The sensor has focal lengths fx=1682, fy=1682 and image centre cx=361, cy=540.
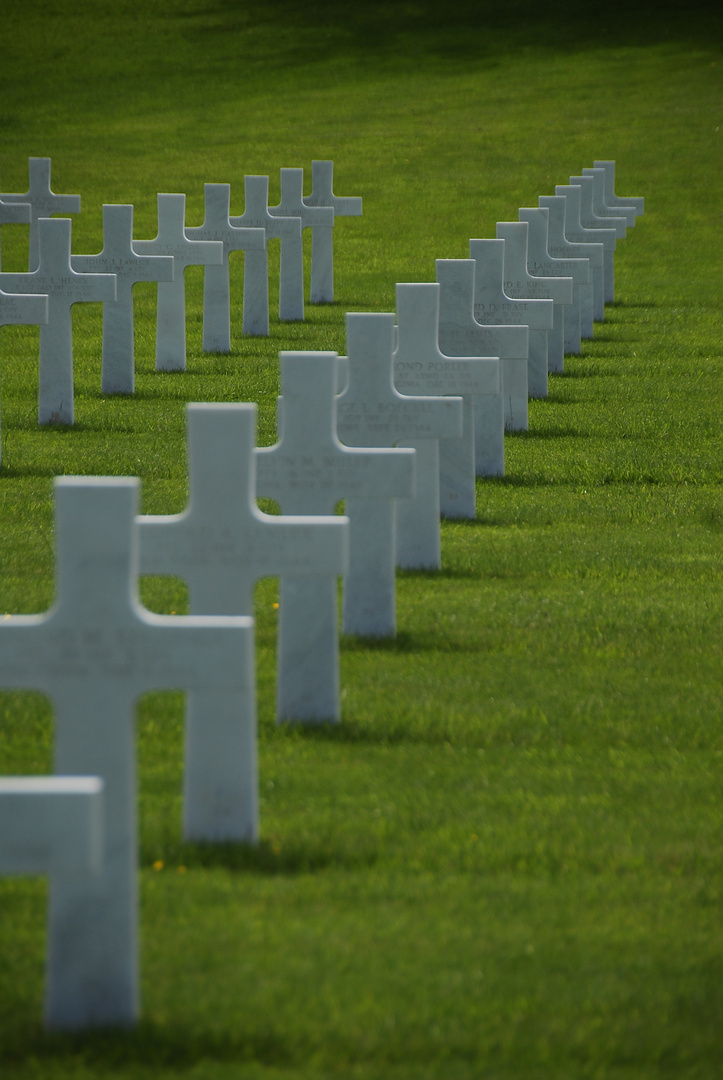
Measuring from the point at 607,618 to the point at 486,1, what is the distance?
51075 millimetres

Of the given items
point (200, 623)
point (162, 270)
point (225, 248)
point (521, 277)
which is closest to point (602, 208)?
point (225, 248)

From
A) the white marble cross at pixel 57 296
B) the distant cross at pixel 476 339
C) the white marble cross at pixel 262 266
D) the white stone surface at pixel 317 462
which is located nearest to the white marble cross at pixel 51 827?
the white stone surface at pixel 317 462

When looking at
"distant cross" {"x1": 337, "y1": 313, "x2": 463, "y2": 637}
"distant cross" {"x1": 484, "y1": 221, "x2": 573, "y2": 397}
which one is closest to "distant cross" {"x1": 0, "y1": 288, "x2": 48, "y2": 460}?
"distant cross" {"x1": 484, "y1": 221, "x2": 573, "y2": 397}

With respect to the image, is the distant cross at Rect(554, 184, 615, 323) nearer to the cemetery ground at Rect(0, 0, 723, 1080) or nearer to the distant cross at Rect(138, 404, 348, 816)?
the cemetery ground at Rect(0, 0, 723, 1080)

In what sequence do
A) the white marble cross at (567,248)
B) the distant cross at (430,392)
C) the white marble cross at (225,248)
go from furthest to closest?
the white marble cross at (567,248), the white marble cross at (225,248), the distant cross at (430,392)

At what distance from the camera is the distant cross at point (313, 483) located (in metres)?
5.61

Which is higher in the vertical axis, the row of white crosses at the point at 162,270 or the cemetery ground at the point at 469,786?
the row of white crosses at the point at 162,270

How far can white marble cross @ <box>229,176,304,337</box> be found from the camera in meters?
18.1

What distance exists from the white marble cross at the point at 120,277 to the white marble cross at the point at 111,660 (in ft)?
34.1

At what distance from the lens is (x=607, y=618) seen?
724cm

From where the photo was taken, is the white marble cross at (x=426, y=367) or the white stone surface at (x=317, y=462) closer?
the white stone surface at (x=317, y=462)

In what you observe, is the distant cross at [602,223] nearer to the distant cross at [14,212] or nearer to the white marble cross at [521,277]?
the distant cross at [14,212]

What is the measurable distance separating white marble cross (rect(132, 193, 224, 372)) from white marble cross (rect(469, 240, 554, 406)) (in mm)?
4026

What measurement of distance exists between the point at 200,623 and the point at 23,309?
7745 mm
